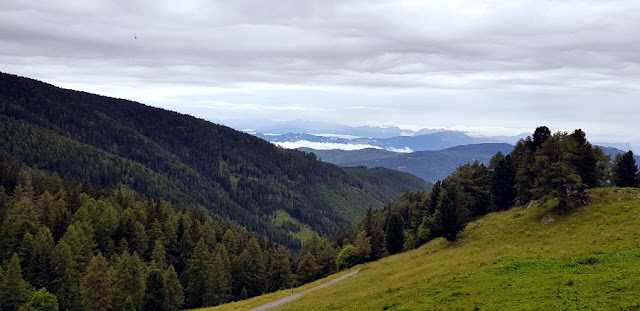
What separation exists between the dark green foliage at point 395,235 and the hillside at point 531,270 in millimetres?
22501

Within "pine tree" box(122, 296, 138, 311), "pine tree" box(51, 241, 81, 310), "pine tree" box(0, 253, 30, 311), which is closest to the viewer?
"pine tree" box(0, 253, 30, 311)

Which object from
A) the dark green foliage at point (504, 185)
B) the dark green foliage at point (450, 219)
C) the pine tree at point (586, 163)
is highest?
the pine tree at point (586, 163)

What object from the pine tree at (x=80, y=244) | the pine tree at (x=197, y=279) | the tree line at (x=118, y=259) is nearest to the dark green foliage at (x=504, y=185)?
the tree line at (x=118, y=259)

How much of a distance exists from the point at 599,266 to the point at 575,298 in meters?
8.65

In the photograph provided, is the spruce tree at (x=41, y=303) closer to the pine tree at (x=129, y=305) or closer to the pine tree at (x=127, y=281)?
the pine tree at (x=127, y=281)

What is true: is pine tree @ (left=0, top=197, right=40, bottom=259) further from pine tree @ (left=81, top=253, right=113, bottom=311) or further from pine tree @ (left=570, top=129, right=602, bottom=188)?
pine tree @ (left=570, top=129, right=602, bottom=188)

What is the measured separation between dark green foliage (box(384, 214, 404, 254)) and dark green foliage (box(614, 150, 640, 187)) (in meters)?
42.8

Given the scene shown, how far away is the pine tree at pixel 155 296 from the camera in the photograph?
7000 centimetres

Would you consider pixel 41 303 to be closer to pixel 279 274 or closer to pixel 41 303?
pixel 41 303

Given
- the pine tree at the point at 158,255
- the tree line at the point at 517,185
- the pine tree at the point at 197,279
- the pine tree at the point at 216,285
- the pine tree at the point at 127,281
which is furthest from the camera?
the pine tree at the point at 158,255

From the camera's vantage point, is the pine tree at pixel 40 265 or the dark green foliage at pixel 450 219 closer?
the dark green foliage at pixel 450 219

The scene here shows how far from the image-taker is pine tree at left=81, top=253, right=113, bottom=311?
72.6m

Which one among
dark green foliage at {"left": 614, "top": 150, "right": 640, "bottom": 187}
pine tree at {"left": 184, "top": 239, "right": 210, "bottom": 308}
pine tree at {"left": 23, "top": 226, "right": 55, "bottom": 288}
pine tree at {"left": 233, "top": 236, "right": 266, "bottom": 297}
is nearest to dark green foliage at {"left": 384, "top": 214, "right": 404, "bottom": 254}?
pine tree at {"left": 233, "top": 236, "right": 266, "bottom": 297}

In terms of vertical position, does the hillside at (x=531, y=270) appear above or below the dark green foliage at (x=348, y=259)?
above
